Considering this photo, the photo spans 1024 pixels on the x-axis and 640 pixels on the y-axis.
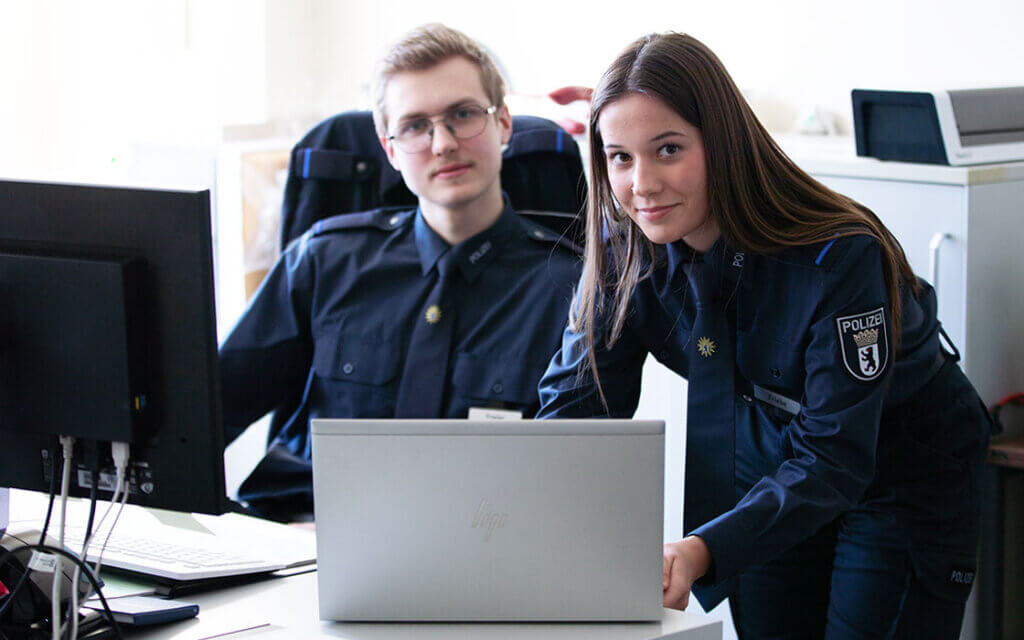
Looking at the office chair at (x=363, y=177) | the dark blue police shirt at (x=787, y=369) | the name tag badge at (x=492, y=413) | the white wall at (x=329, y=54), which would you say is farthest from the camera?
the white wall at (x=329, y=54)

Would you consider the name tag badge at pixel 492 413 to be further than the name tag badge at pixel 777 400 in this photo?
Yes

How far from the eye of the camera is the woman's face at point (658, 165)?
60.7 inches

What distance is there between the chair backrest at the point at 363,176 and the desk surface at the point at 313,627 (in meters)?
1.11

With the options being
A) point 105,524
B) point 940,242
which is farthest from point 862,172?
point 105,524

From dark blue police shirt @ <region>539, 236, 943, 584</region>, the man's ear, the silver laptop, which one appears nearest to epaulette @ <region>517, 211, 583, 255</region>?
the man's ear

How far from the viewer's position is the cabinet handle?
85.3 inches

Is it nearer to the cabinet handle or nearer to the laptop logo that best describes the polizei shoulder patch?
the laptop logo

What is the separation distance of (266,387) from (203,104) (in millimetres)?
1544

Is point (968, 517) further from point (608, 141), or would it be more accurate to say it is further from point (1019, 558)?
point (608, 141)

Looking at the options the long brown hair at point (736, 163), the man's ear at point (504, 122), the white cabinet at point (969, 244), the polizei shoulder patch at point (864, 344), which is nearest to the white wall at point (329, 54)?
the white cabinet at point (969, 244)

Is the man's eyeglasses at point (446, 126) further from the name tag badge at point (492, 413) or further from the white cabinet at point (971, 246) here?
the white cabinet at point (971, 246)

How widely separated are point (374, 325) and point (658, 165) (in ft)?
2.71

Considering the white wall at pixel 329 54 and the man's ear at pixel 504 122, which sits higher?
the white wall at pixel 329 54

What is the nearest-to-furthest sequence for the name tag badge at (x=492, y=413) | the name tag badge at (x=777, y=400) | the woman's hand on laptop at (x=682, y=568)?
the woman's hand on laptop at (x=682, y=568) < the name tag badge at (x=777, y=400) < the name tag badge at (x=492, y=413)
